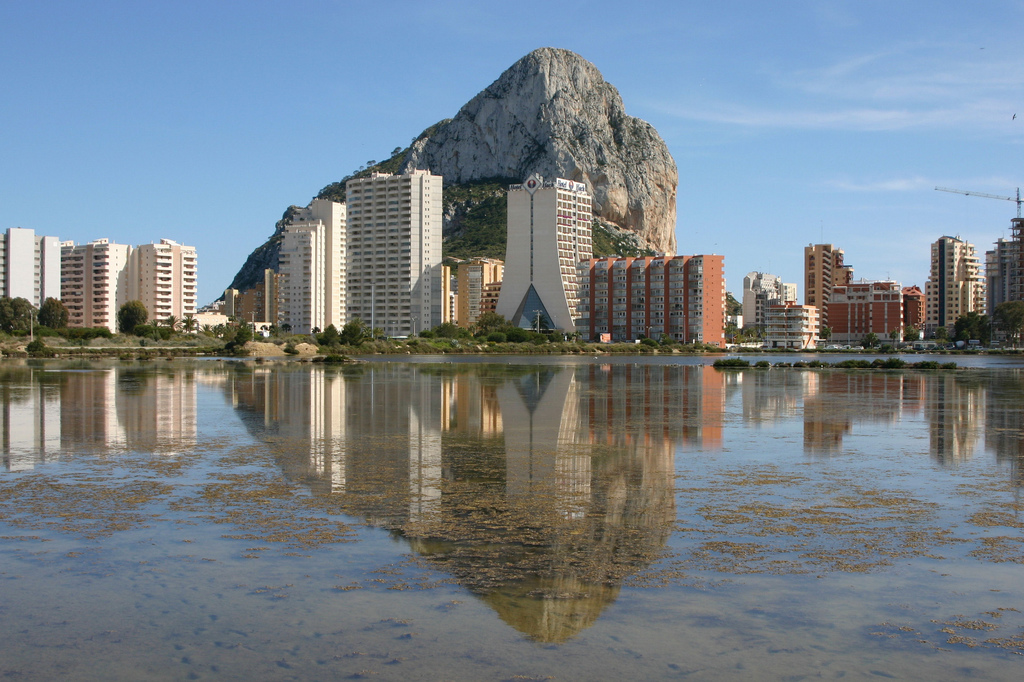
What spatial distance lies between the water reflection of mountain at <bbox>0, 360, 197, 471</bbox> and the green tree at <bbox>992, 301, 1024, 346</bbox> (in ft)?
492

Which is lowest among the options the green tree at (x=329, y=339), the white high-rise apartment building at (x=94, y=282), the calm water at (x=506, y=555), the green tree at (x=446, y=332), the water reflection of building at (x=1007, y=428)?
the calm water at (x=506, y=555)

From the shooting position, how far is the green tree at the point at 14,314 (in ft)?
384

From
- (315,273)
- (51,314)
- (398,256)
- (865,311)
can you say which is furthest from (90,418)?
(865,311)

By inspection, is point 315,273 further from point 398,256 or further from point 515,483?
point 515,483

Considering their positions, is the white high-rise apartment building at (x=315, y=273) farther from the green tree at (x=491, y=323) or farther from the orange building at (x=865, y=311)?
the orange building at (x=865, y=311)

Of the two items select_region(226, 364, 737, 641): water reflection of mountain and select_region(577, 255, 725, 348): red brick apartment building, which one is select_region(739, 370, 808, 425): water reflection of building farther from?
select_region(577, 255, 725, 348): red brick apartment building

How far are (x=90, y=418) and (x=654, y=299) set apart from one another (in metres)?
129

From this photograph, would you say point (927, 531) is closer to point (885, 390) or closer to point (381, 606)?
point (381, 606)

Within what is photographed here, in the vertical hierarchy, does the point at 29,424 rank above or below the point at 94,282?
below

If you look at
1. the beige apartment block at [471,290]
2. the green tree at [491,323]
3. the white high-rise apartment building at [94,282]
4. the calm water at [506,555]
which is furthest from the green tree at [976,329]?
the calm water at [506,555]

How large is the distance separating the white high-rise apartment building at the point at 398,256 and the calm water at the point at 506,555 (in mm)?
133524

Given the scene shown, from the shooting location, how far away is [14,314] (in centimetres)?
11819

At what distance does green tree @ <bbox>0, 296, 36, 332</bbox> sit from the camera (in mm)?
117062

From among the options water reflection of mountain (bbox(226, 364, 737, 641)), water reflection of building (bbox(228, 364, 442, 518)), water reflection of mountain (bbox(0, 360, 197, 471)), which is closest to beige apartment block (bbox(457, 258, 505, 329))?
water reflection of mountain (bbox(0, 360, 197, 471))
